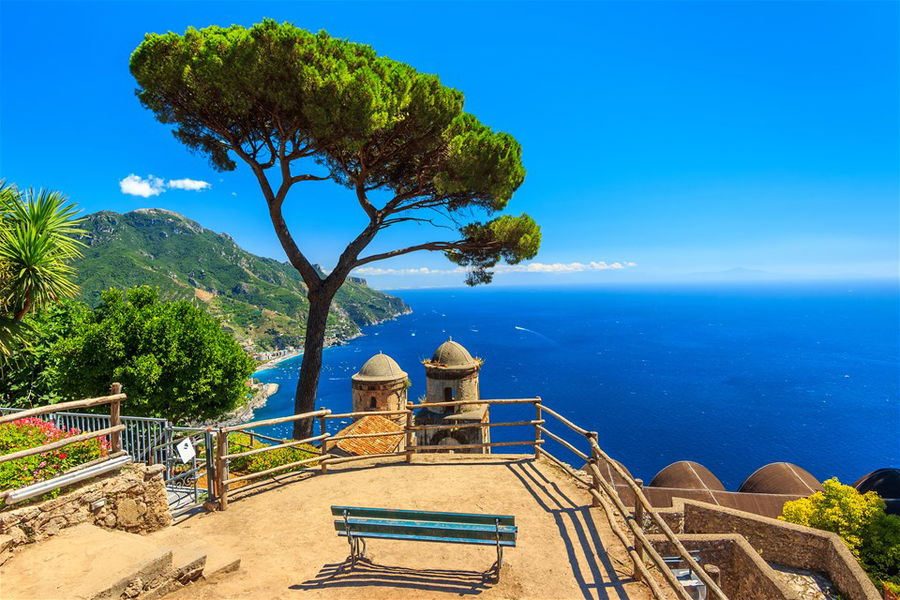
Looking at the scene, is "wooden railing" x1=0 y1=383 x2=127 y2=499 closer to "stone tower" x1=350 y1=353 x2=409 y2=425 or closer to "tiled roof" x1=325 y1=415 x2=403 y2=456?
"tiled roof" x1=325 y1=415 x2=403 y2=456

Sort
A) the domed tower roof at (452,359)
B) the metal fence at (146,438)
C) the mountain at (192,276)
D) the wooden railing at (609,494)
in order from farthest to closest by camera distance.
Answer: the mountain at (192,276), the domed tower roof at (452,359), the metal fence at (146,438), the wooden railing at (609,494)

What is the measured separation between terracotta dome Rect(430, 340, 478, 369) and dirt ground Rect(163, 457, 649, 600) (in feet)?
46.0

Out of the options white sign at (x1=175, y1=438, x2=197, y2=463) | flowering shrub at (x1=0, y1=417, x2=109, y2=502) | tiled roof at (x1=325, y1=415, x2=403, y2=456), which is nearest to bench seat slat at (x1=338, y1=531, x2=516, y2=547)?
white sign at (x1=175, y1=438, x2=197, y2=463)

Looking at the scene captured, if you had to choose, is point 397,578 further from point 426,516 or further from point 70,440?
point 70,440

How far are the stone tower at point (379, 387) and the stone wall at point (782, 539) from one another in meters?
15.6

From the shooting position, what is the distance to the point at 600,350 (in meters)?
127

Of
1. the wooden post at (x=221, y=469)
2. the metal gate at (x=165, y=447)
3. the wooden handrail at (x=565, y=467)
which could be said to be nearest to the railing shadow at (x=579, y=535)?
the wooden handrail at (x=565, y=467)

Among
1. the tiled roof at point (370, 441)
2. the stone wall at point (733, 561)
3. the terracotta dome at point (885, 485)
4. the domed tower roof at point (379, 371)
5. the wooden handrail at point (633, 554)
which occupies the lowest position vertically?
the terracotta dome at point (885, 485)

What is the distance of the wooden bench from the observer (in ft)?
17.1

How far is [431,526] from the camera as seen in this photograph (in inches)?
208

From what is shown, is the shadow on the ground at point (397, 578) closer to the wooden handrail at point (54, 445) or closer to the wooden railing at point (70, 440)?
the wooden railing at point (70, 440)

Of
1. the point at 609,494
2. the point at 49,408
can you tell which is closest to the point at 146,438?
the point at 49,408

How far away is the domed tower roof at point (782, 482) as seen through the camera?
1966 cm

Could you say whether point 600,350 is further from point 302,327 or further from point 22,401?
point 22,401
